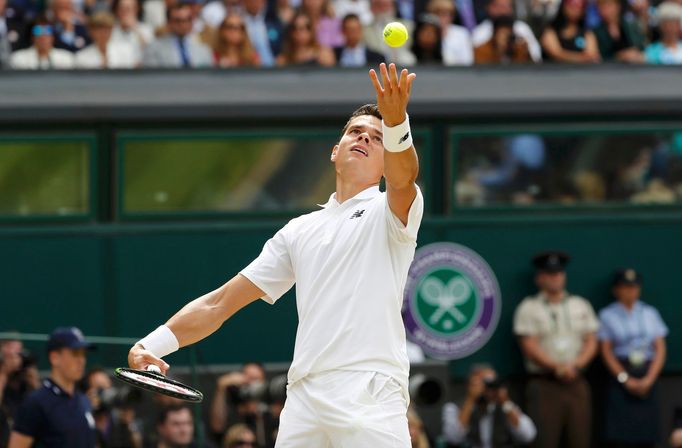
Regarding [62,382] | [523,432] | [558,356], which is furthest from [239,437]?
[558,356]

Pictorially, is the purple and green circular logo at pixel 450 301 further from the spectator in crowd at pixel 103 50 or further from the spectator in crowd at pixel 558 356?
the spectator in crowd at pixel 103 50

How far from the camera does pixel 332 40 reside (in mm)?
12094

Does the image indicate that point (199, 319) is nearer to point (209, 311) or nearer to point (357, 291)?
point (209, 311)

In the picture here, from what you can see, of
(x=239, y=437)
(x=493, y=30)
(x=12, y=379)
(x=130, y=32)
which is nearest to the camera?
(x=12, y=379)

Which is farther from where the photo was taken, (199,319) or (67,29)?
(67,29)

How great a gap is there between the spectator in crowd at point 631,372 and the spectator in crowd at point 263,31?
10.6 ft

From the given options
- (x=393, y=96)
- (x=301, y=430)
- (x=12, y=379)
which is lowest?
(x=12, y=379)

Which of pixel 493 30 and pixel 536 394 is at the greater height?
pixel 493 30

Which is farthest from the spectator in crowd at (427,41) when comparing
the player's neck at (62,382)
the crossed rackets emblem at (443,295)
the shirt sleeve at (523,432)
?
the player's neck at (62,382)

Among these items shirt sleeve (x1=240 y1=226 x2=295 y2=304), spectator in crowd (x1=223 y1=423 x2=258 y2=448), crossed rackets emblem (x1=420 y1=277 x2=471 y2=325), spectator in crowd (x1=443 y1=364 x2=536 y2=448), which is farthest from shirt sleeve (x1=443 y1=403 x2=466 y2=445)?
shirt sleeve (x1=240 y1=226 x2=295 y2=304)

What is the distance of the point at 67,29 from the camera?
37.9 feet

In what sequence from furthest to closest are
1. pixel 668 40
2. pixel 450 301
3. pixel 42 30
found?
1. pixel 668 40
2. pixel 450 301
3. pixel 42 30

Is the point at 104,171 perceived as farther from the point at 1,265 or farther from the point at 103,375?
the point at 103,375

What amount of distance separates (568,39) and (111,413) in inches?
229
